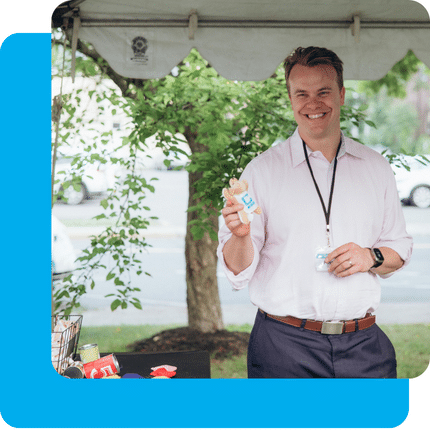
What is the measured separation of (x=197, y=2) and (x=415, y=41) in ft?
3.63

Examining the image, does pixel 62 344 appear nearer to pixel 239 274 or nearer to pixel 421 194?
pixel 239 274

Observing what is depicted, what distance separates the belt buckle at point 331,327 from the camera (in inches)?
74.6

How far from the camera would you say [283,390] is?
1782mm

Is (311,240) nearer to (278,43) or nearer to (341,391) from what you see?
(341,391)

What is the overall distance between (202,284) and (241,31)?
236 cm

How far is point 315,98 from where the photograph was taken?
6.56 feet

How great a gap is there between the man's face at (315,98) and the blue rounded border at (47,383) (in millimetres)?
956

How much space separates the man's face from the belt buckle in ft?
2.42

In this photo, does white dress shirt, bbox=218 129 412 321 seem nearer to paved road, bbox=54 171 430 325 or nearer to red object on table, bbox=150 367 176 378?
red object on table, bbox=150 367 176 378

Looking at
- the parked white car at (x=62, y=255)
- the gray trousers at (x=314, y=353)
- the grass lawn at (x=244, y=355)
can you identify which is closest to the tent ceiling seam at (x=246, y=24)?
the gray trousers at (x=314, y=353)

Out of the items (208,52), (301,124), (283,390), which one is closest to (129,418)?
(283,390)

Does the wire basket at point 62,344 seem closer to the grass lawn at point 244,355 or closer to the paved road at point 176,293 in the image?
the grass lawn at point 244,355

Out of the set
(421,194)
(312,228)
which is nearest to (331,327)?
(312,228)

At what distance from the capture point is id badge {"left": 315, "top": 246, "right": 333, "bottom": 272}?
6.15 ft
